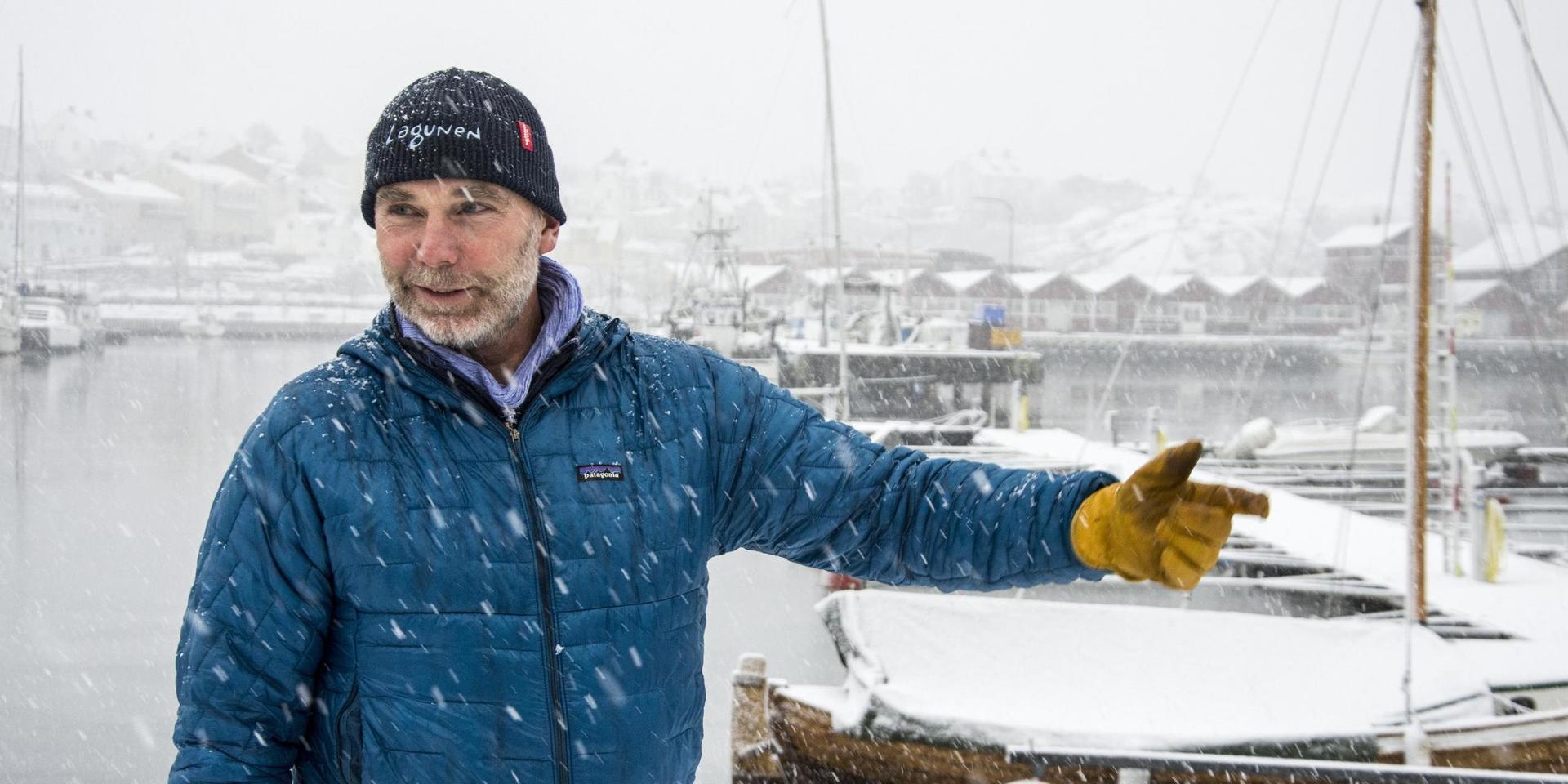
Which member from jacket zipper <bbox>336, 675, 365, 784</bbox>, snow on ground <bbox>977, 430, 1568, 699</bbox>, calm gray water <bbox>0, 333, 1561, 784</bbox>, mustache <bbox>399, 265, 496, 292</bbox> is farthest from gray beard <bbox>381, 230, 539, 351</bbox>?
calm gray water <bbox>0, 333, 1561, 784</bbox>

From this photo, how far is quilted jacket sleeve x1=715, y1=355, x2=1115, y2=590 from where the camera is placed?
4.56ft

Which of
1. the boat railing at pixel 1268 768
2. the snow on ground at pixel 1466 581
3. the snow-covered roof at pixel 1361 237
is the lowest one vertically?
the snow on ground at pixel 1466 581

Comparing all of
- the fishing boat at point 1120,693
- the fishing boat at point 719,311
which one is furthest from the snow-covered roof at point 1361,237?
the fishing boat at point 1120,693

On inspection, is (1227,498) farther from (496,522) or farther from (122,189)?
(122,189)

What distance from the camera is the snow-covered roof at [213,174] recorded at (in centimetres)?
11000

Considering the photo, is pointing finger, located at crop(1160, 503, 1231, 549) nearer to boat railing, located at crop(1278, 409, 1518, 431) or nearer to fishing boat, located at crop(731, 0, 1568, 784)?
fishing boat, located at crop(731, 0, 1568, 784)

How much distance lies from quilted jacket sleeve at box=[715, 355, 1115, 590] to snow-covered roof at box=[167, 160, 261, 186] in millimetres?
125123

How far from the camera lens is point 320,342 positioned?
62969mm

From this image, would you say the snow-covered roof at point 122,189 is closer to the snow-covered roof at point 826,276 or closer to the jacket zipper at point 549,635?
the snow-covered roof at point 826,276

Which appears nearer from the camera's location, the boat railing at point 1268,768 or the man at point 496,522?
the man at point 496,522

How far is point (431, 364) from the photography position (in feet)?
4.28

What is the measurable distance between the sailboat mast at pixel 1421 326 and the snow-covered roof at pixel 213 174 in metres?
123

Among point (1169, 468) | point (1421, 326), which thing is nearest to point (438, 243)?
point (1169, 468)

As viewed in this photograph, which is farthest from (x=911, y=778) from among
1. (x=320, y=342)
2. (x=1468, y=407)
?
(x=320, y=342)
